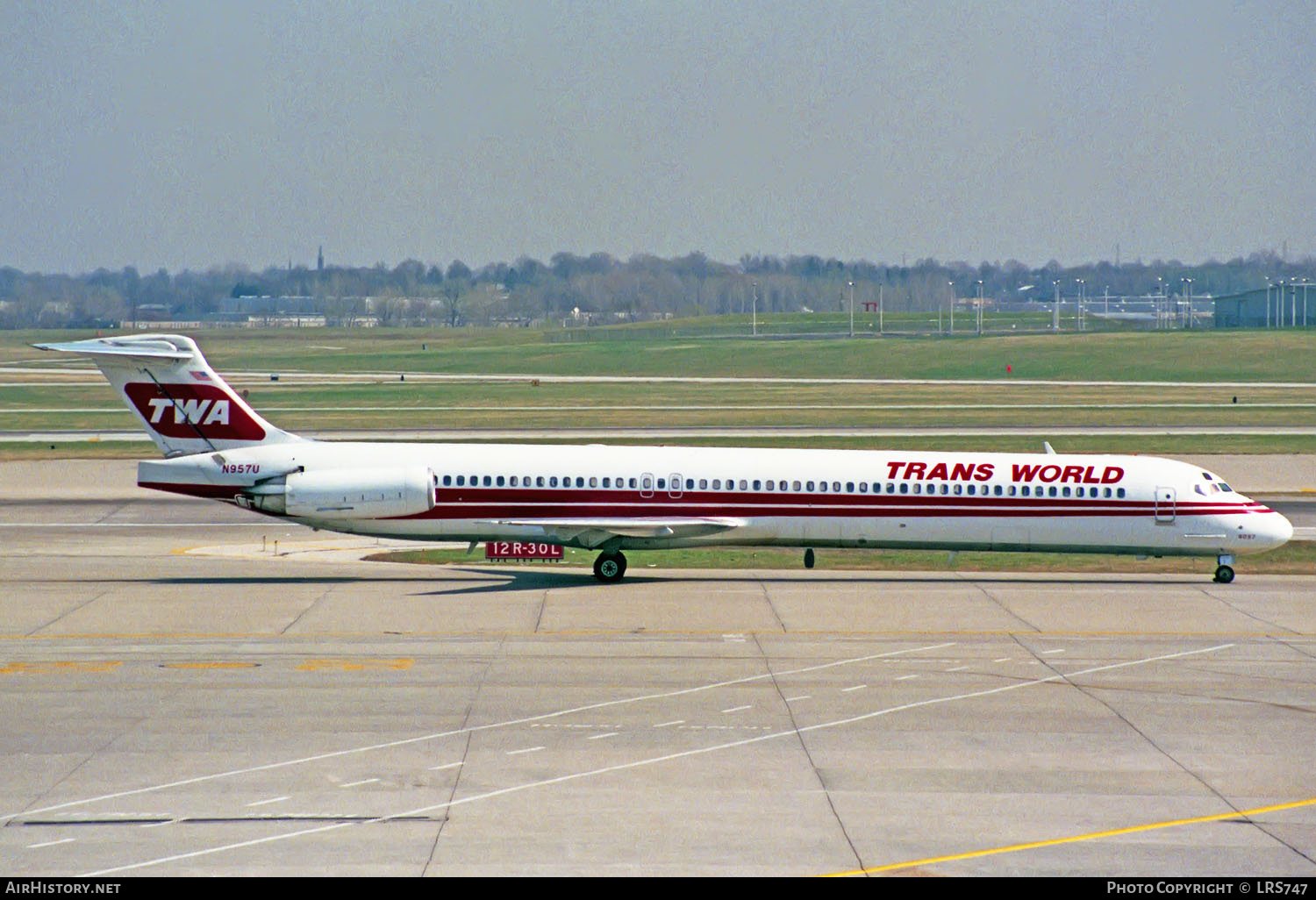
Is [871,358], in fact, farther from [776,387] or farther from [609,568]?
[609,568]

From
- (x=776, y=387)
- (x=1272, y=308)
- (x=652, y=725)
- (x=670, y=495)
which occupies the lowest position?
(x=776, y=387)

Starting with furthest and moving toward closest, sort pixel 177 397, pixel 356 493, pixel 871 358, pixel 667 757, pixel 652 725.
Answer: pixel 871 358, pixel 177 397, pixel 356 493, pixel 652 725, pixel 667 757

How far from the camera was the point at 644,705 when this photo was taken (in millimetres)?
21281

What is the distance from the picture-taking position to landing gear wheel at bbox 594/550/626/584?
33.1m

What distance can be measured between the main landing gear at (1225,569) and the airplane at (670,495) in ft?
0.16

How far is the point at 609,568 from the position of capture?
109 ft

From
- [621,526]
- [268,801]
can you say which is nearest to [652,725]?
[268,801]

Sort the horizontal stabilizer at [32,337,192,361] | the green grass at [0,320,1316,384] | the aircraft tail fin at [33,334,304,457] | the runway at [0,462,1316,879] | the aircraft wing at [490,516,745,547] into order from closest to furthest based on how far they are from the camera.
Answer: the runway at [0,462,1316,879]
the horizontal stabilizer at [32,337,192,361]
the aircraft wing at [490,516,745,547]
the aircraft tail fin at [33,334,304,457]
the green grass at [0,320,1316,384]

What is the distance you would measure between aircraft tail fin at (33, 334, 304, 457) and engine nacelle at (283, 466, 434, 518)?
1.54 meters

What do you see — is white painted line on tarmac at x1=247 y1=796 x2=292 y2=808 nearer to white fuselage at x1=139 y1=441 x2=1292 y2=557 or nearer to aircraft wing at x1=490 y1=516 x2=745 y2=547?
white fuselage at x1=139 y1=441 x2=1292 y2=557

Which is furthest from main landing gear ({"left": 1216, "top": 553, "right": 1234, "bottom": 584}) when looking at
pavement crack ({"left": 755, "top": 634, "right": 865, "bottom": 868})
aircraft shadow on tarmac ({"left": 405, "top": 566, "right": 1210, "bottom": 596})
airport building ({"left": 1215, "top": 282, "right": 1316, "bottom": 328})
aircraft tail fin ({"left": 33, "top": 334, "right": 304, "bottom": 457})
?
airport building ({"left": 1215, "top": 282, "right": 1316, "bottom": 328})

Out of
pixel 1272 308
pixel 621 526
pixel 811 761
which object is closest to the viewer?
pixel 811 761

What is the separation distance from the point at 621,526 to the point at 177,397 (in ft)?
35.7
